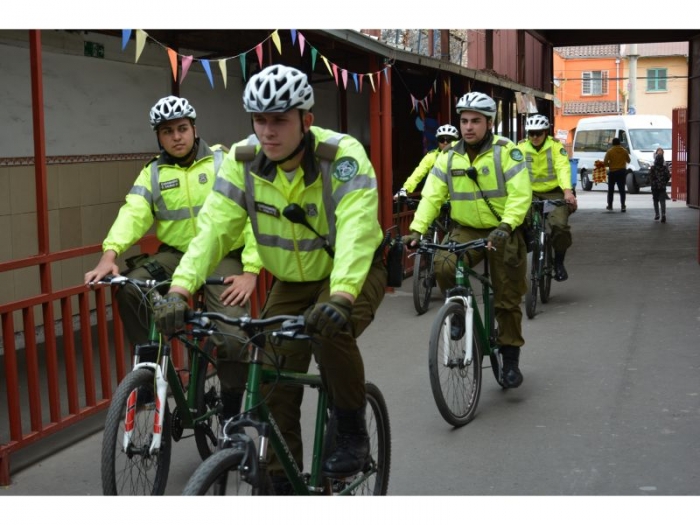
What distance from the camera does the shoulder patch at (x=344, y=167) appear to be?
415 centimetres

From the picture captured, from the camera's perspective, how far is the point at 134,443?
466 cm

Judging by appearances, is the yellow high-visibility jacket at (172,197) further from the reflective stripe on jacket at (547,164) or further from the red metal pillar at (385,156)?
the red metal pillar at (385,156)

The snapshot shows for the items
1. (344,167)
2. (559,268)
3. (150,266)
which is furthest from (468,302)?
(559,268)

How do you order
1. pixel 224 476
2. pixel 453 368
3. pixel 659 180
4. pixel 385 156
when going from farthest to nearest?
pixel 659 180 → pixel 385 156 → pixel 453 368 → pixel 224 476

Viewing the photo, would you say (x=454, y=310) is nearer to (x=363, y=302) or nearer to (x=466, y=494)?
(x=466, y=494)

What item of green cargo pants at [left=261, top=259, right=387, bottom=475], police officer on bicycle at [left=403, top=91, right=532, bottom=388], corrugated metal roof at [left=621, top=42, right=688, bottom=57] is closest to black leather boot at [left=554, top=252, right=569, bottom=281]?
police officer on bicycle at [left=403, top=91, right=532, bottom=388]

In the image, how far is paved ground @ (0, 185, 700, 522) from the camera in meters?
5.53

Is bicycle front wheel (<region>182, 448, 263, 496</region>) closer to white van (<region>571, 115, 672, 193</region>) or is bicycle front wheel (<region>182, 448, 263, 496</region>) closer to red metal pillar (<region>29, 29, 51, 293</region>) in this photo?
red metal pillar (<region>29, 29, 51, 293</region>)

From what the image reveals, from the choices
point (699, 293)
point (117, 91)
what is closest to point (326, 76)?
point (117, 91)

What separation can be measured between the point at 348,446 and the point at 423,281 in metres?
6.90

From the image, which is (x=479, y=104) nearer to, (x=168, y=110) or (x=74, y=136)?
(x=168, y=110)

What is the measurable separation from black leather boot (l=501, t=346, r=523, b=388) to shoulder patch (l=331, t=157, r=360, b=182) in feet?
11.3

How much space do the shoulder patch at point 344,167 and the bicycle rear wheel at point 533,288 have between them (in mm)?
6462

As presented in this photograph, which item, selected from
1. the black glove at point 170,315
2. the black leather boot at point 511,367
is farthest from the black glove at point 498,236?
the black glove at point 170,315
